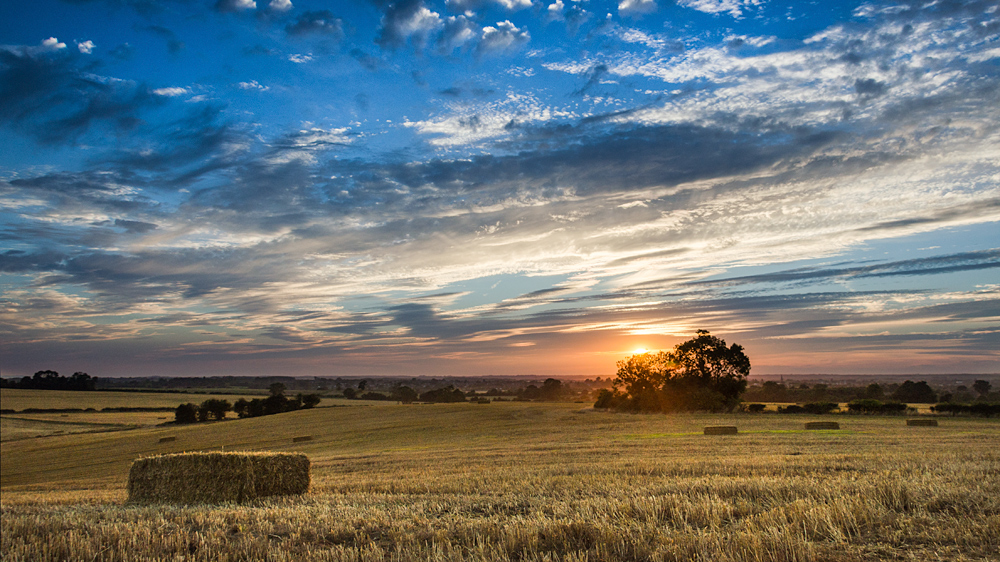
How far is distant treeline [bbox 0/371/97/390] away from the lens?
130500mm

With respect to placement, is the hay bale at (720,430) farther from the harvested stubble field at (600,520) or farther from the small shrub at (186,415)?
the small shrub at (186,415)

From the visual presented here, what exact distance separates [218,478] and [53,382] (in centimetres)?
15032

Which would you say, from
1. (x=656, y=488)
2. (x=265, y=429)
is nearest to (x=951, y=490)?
(x=656, y=488)

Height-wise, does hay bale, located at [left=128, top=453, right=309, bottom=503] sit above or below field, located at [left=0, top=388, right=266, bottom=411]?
above

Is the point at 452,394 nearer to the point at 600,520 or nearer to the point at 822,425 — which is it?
the point at 822,425

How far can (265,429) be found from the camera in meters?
56.2

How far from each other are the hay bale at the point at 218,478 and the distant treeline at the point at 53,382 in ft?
474

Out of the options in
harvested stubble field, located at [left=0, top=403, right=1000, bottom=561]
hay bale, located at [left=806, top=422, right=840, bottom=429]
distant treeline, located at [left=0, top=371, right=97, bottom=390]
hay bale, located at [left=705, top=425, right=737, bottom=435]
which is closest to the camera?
harvested stubble field, located at [left=0, top=403, right=1000, bottom=561]

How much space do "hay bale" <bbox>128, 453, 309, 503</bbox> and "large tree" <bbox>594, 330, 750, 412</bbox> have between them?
179 ft

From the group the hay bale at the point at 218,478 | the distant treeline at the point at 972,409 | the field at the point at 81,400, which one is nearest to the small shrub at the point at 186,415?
the field at the point at 81,400

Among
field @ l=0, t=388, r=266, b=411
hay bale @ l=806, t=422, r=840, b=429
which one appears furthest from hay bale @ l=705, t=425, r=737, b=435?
field @ l=0, t=388, r=266, b=411

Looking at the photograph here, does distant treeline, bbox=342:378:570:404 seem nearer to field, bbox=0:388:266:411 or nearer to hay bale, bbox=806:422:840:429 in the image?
field, bbox=0:388:266:411

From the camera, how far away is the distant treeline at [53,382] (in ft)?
428

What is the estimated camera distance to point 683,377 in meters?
67.1
